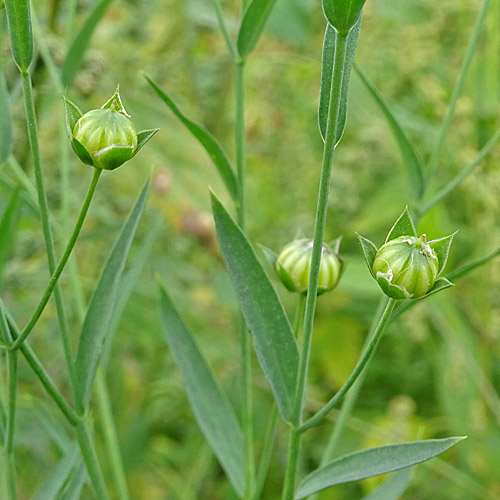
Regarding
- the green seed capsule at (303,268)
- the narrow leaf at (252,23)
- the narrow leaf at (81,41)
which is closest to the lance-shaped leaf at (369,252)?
the green seed capsule at (303,268)

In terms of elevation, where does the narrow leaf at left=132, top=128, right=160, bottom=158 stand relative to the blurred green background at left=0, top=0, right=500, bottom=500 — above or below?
below

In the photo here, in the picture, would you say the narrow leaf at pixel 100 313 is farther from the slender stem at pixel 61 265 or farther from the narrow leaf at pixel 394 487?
the narrow leaf at pixel 394 487

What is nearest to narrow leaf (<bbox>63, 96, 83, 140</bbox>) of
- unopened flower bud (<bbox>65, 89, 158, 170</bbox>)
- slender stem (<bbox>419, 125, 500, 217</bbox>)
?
unopened flower bud (<bbox>65, 89, 158, 170</bbox>)

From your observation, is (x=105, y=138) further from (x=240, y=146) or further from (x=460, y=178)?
(x=460, y=178)

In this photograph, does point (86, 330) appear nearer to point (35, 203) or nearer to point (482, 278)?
point (35, 203)

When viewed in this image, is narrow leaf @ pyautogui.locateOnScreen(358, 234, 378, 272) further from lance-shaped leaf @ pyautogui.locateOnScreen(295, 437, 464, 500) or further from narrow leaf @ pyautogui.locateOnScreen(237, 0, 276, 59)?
narrow leaf @ pyautogui.locateOnScreen(237, 0, 276, 59)
